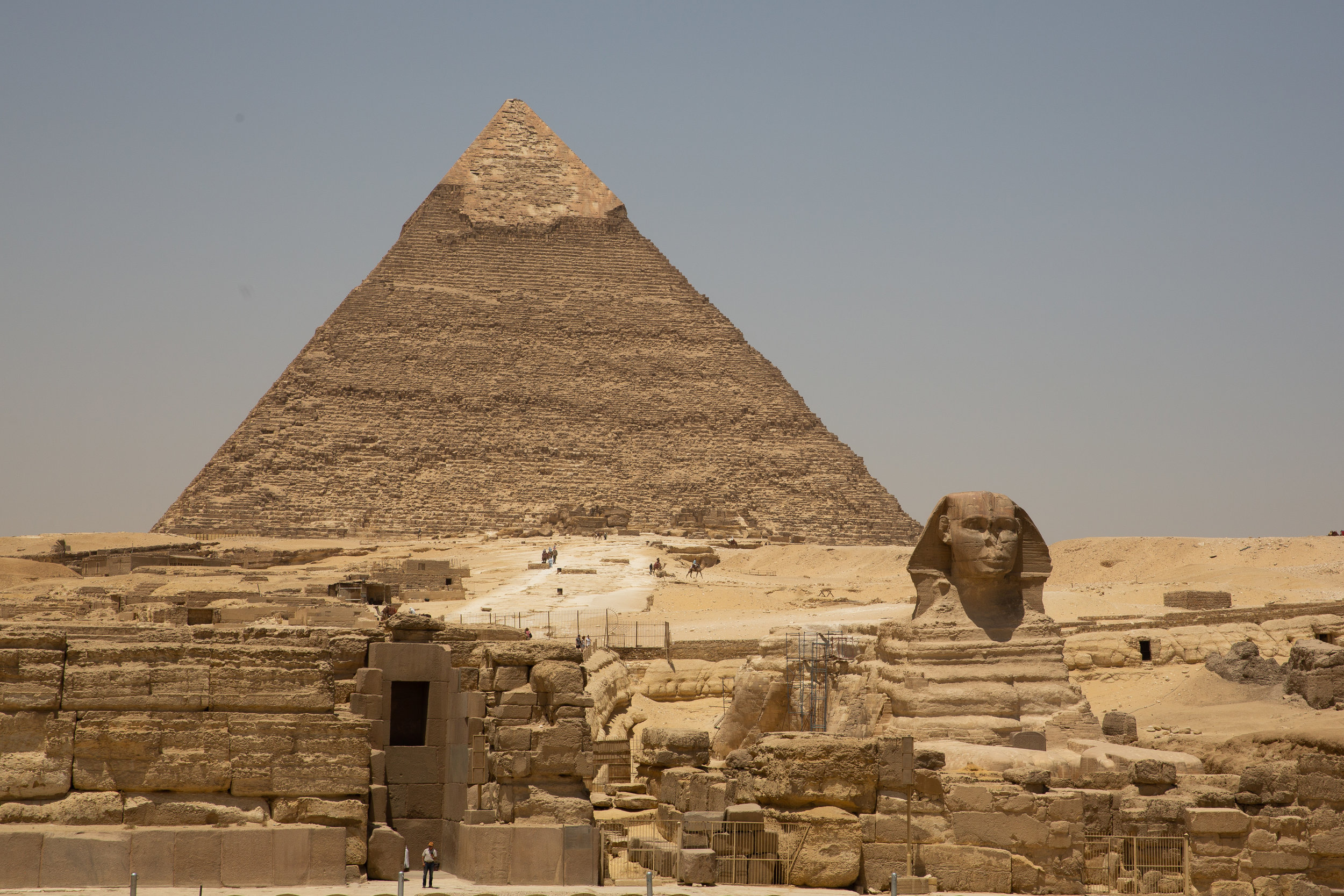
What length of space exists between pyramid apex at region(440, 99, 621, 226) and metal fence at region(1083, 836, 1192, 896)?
122 m

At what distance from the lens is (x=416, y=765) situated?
21.4 feet

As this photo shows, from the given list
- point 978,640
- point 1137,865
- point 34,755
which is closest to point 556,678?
point 34,755

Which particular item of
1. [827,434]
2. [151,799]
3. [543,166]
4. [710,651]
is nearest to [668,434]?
[827,434]

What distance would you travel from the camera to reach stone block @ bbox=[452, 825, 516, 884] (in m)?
6.10

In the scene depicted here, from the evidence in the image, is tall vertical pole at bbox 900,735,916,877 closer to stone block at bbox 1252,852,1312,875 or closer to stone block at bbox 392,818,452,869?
stone block at bbox 1252,852,1312,875

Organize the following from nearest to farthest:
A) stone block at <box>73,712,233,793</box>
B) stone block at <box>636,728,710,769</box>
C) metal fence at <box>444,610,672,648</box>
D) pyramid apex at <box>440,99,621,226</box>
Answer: stone block at <box>73,712,233,793</box> < stone block at <box>636,728,710,769</box> < metal fence at <box>444,610,672,648</box> < pyramid apex at <box>440,99,621,226</box>

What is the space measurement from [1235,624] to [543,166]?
11773 cm

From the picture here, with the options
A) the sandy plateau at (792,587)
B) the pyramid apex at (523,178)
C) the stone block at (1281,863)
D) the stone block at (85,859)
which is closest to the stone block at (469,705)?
the stone block at (85,859)

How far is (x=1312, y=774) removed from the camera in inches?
251

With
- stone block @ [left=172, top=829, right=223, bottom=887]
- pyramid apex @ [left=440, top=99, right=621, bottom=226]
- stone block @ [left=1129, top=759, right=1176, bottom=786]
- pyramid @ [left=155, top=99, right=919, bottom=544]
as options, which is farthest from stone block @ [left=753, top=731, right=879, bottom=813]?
pyramid apex @ [left=440, top=99, right=621, bottom=226]

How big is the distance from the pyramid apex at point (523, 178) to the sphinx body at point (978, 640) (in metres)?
119

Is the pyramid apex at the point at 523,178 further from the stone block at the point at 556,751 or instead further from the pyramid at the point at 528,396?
the stone block at the point at 556,751

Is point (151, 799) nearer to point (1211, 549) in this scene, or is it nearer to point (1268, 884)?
point (1268, 884)

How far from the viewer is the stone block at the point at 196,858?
5727mm
